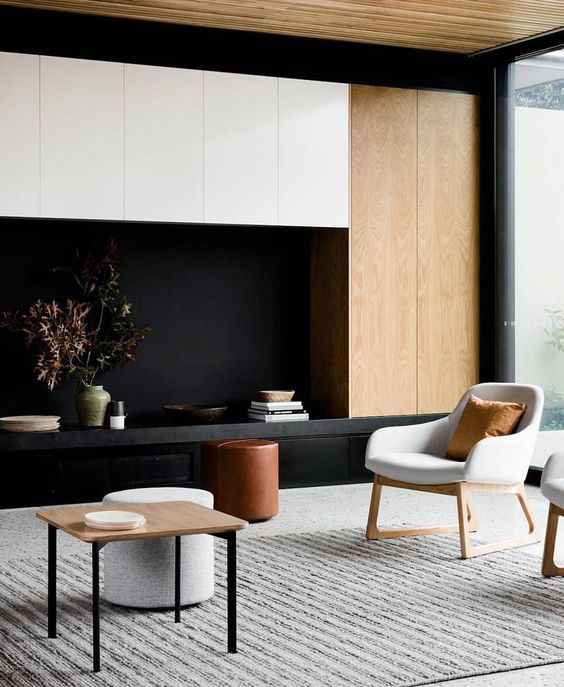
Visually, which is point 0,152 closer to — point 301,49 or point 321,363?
point 301,49

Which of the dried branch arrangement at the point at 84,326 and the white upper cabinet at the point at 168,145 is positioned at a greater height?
the white upper cabinet at the point at 168,145

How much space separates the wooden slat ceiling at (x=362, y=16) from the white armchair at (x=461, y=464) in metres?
2.11

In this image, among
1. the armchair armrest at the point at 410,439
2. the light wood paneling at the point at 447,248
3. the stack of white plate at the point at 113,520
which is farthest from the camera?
the light wood paneling at the point at 447,248

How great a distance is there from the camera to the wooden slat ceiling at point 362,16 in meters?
5.59

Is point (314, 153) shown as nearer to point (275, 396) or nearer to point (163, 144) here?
point (163, 144)

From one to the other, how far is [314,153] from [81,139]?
55.9 inches

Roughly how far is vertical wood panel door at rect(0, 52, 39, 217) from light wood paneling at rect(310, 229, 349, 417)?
1.91m

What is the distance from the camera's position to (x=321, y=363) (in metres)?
6.78

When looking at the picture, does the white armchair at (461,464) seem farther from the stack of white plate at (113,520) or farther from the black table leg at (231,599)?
the stack of white plate at (113,520)

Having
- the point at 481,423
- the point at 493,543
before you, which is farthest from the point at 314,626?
the point at 481,423

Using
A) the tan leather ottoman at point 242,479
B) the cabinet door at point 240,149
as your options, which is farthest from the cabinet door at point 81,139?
the tan leather ottoman at point 242,479

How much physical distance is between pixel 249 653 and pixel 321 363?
142 inches

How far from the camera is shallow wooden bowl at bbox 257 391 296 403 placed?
6.39m

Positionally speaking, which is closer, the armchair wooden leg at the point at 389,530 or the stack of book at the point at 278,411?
the armchair wooden leg at the point at 389,530
